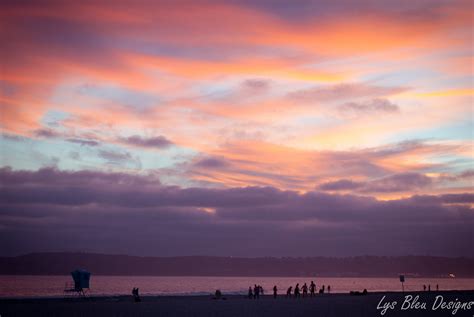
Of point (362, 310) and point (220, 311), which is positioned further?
point (362, 310)

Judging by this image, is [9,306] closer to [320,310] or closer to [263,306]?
[263,306]

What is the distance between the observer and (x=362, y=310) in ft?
140

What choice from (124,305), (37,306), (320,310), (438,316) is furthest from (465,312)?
(37,306)

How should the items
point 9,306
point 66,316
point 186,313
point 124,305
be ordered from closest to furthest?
point 66,316 → point 186,313 → point 9,306 → point 124,305

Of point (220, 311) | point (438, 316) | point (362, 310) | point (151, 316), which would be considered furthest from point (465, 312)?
point (151, 316)

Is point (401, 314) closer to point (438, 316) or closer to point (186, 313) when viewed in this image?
point (438, 316)

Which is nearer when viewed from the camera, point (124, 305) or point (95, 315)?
point (95, 315)

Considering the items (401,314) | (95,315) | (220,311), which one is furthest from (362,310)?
(95,315)

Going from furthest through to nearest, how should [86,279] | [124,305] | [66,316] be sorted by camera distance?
1. [86,279]
2. [124,305]
3. [66,316]

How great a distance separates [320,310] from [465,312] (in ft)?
34.8

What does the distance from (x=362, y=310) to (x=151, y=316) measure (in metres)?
16.3

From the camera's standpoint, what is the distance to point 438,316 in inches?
1537

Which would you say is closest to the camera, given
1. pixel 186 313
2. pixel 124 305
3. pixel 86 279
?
pixel 186 313

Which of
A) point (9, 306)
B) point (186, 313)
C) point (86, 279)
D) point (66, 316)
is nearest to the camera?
point (66, 316)
